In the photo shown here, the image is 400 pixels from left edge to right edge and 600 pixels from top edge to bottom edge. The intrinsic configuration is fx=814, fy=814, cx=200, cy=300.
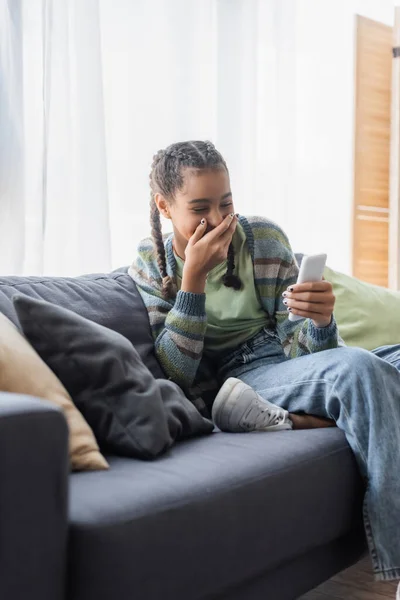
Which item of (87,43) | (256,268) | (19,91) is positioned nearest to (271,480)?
(256,268)

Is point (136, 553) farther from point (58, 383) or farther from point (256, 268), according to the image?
point (256, 268)

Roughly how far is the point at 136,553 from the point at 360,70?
3369mm

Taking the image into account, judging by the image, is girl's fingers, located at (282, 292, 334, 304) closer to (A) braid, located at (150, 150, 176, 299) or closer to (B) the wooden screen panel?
(A) braid, located at (150, 150, 176, 299)

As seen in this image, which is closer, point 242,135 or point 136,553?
point 136,553

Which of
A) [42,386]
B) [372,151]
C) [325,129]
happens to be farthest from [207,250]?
[372,151]

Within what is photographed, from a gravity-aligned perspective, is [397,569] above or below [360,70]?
below

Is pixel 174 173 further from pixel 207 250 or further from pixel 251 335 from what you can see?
pixel 251 335

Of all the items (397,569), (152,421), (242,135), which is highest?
(242,135)

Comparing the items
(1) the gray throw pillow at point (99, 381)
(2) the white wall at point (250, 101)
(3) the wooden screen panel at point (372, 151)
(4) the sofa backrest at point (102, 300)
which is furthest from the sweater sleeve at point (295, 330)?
(3) the wooden screen panel at point (372, 151)

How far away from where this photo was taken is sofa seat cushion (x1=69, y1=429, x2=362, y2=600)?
1146mm

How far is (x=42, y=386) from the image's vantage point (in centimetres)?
138

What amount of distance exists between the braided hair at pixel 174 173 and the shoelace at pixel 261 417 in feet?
1.34

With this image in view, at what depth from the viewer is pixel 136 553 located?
1.17m

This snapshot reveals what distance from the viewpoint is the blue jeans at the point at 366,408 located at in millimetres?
1628
